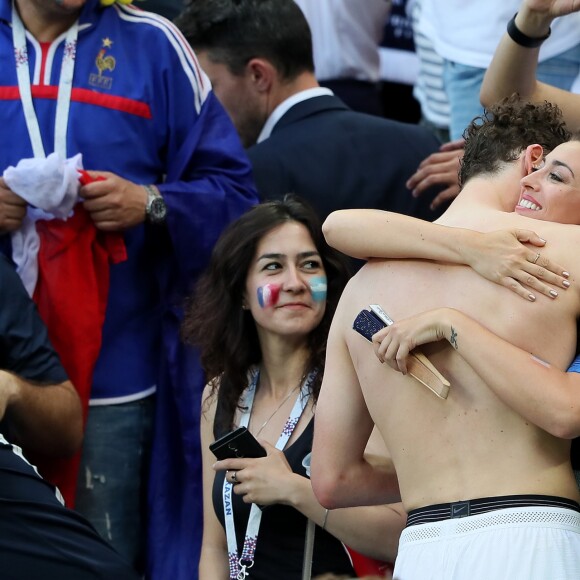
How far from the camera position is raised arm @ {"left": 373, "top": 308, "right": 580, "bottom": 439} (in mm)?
2652

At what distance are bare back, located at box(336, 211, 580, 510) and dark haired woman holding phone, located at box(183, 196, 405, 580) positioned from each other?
2.39 ft

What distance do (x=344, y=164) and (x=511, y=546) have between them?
7.49ft

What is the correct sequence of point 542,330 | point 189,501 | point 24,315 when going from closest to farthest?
1. point 542,330
2. point 24,315
3. point 189,501

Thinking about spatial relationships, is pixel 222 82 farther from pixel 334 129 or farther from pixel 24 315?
pixel 24 315

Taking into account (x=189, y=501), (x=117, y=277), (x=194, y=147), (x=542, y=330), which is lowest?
(x=189, y=501)

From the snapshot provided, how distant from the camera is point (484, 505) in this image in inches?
108

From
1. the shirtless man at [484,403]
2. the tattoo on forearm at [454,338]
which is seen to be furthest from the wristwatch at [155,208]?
the tattoo on forearm at [454,338]

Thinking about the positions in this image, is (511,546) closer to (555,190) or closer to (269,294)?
(555,190)

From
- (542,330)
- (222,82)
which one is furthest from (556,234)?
(222,82)

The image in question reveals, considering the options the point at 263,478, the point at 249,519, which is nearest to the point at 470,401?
the point at 263,478

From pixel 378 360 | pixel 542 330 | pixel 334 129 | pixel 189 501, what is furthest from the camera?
pixel 334 129

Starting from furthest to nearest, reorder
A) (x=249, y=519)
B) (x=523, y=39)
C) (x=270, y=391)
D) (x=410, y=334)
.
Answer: (x=270, y=391) → (x=523, y=39) → (x=249, y=519) → (x=410, y=334)

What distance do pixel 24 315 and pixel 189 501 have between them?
81 centimetres

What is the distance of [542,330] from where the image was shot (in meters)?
2.76
